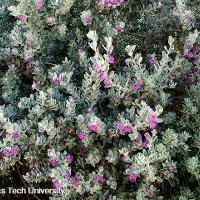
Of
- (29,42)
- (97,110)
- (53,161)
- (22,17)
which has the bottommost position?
(53,161)

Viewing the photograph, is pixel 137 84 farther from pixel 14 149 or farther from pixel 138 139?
pixel 14 149

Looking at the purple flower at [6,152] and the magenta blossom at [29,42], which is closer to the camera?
the purple flower at [6,152]

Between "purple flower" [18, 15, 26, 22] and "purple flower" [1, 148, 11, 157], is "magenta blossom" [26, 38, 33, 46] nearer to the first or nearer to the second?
"purple flower" [18, 15, 26, 22]

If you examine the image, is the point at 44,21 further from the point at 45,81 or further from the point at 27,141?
Result: the point at 27,141

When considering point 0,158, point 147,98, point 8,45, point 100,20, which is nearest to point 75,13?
point 100,20

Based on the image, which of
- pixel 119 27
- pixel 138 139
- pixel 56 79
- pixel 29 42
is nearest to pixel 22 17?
pixel 29 42

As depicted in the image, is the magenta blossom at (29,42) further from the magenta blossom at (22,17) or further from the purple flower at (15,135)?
the purple flower at (15,135)

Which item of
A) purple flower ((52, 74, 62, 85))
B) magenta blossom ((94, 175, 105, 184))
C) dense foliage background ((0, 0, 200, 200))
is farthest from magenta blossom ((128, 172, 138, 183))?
purple flower ((52, 74, 62, 85))

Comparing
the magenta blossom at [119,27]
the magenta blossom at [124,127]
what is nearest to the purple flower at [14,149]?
the magenta blossom at [124,127]
